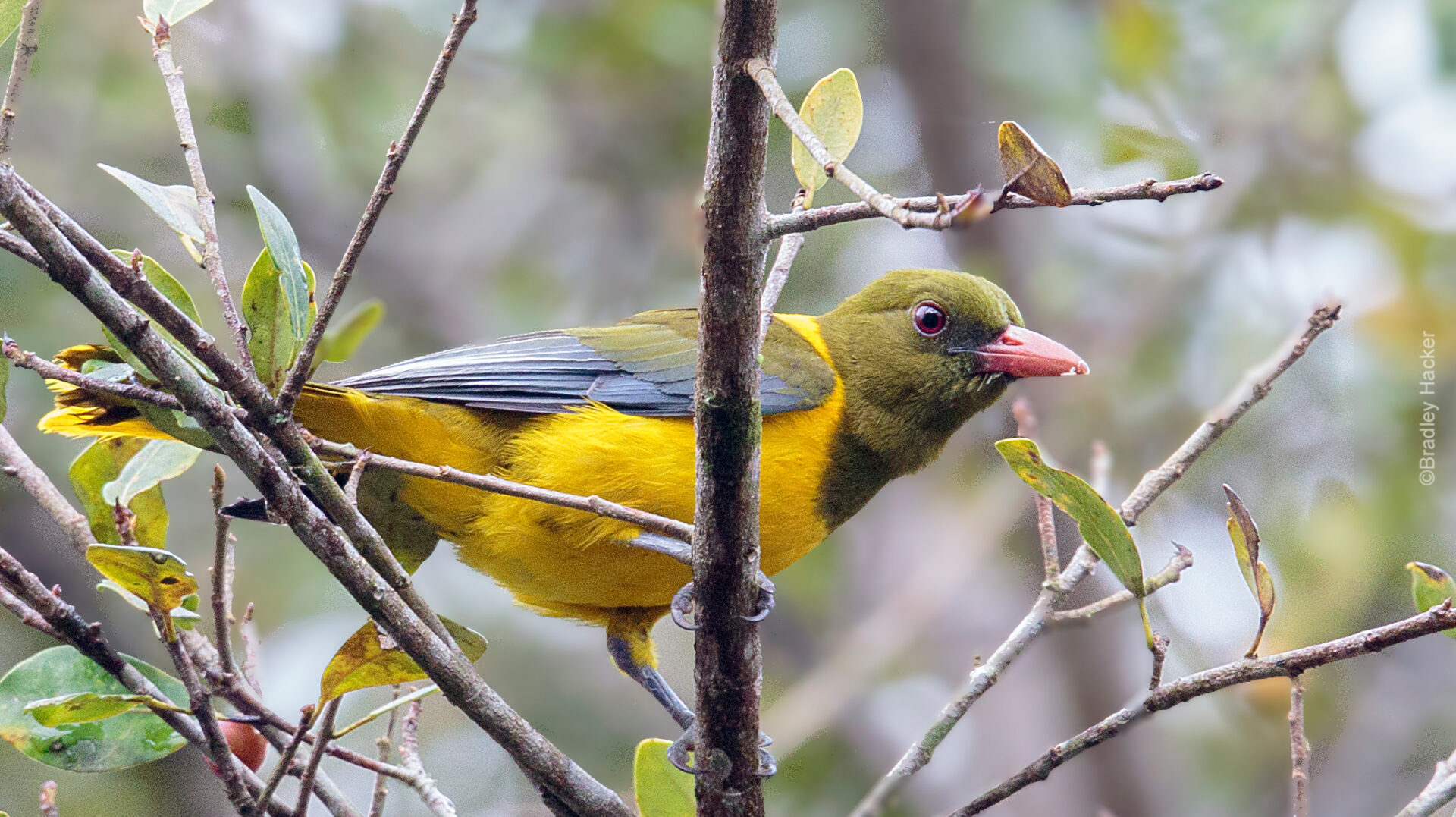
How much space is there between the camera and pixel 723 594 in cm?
248

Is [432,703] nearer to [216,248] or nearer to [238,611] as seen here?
[238,611]

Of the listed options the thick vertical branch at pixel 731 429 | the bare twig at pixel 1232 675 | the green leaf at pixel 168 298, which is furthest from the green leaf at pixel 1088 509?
the green leaf at pixel 168 298

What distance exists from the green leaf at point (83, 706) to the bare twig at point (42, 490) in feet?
1.08

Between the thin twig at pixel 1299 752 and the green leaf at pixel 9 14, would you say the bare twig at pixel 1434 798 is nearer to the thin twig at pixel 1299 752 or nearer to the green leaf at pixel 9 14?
the thin twig at pixel 1299 752

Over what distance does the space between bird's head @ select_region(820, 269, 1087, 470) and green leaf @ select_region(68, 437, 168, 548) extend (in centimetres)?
194

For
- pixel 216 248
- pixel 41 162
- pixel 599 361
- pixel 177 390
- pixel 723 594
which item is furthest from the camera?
pixel 41 162

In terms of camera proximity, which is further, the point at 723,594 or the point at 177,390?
the point at 723,594

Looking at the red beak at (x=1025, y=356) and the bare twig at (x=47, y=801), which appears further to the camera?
the red beak at (x=1025, y=356)

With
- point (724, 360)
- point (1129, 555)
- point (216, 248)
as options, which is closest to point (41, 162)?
point (216, 248)

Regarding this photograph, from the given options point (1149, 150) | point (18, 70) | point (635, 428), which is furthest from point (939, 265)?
point (18, 70)

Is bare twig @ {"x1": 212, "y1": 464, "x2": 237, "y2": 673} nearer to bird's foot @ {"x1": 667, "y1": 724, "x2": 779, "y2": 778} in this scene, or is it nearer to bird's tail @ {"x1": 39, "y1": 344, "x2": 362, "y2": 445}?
bird's tail @ {"x1": 39, "y1": 344, "x2": 362, "y2": 445}

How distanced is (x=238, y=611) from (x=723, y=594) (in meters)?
4.83

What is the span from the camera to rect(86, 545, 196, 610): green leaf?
2.02m

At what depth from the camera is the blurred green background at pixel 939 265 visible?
6.32 metres
